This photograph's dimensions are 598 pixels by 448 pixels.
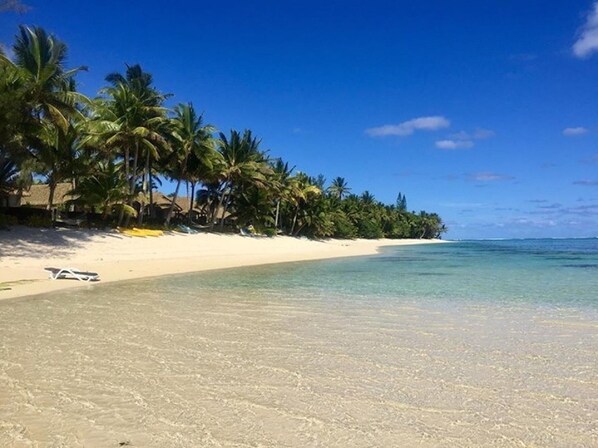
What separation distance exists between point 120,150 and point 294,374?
95.9 ft

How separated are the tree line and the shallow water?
1390 cm

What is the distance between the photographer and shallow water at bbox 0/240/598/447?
138 inches

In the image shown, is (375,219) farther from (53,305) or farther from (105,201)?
(53,305)

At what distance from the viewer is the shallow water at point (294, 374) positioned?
351cm

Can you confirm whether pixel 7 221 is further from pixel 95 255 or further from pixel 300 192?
pixel 300 192

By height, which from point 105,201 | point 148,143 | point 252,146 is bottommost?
point 105,201

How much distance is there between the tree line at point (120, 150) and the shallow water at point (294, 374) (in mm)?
13904

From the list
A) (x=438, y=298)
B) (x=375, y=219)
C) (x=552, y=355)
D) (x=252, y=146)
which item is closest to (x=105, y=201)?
(x=252, y=146)

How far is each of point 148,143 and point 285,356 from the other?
79.8 ft

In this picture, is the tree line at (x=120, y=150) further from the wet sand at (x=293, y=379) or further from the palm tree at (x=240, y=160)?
the wet sand at (x=293, y=379)

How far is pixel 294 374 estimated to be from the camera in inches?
196

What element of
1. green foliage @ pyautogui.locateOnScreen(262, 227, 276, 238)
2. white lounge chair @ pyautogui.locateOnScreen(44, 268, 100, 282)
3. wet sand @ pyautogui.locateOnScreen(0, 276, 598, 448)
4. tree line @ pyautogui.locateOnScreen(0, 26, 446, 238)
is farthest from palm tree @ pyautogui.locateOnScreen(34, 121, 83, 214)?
green foliage @ pyautogui.locateOnScreen(262, 227, 276, 238)

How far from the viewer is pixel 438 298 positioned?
38.0 feet

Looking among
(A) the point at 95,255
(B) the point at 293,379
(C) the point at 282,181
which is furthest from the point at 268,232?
(B) the point at 293,379
